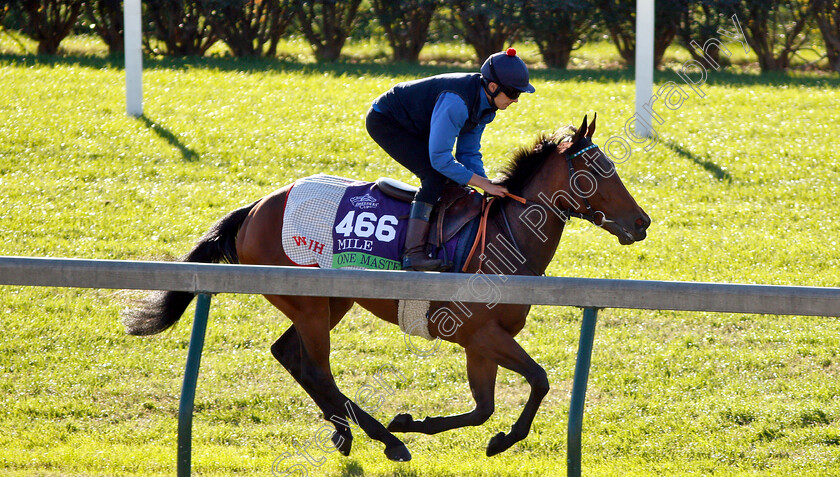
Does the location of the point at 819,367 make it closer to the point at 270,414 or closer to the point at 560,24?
the point at 270,414

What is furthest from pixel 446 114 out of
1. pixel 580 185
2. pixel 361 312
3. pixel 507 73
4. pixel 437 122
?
pixel 361 312

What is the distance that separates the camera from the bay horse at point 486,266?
14.0 feet

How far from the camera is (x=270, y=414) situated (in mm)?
5230

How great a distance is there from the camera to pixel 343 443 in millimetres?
4789

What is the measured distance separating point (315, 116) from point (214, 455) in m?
6.17

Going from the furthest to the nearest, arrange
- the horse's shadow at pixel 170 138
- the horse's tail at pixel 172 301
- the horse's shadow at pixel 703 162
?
the horse's shadow at pixel 170 138 → the horse's shadow at pixel 703 162 → the horse's tail at pixel 172 301

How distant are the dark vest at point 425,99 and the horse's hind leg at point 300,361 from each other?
3.49 ft

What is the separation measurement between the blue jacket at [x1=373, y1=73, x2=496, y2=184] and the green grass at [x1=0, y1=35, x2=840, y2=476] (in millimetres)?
1530

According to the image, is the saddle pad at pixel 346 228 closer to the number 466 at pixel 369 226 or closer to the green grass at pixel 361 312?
the number 466 at pixel 369 226

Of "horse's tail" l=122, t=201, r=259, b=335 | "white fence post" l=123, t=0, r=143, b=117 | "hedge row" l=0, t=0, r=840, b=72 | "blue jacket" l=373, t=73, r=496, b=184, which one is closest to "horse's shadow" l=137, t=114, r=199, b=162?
"white fence post" l=123, t=0, r=143, b=117

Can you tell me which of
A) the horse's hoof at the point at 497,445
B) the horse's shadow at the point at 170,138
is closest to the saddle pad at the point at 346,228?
the horse's hoof at the point at 497,445

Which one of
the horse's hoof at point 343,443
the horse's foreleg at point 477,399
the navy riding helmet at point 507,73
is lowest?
the horse's hoof at point 343,443

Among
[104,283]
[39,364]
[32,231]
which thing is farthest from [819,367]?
[32,231]

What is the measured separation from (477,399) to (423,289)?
46.5 inches
